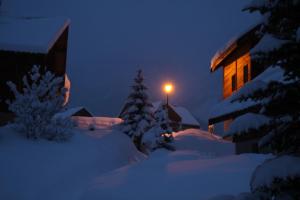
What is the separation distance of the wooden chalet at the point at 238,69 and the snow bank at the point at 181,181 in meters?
3.62

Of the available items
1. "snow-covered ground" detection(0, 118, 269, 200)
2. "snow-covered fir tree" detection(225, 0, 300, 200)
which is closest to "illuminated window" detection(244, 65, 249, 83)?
"snow-covered ground" detection(0, 118, 269, 200)

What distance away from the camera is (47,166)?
11.1 metres

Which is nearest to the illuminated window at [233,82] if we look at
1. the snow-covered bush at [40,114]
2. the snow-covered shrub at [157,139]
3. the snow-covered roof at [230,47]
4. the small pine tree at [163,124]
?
the snow-covered roof at [230,47]

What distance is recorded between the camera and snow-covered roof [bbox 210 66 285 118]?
12.1 feet

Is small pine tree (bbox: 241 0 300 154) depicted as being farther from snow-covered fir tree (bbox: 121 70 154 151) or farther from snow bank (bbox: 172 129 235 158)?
snow-covered fir tree (bbox: 121 70 154 151)

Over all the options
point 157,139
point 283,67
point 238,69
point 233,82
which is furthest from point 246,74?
point 283,67

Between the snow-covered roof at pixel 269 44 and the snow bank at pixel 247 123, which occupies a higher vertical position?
the snow-covered roof at pixel 269 44

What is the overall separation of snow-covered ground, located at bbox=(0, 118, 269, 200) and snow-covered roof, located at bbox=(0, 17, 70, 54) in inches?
288

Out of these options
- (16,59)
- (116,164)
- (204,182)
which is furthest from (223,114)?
(16,59)

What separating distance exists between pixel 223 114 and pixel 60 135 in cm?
596

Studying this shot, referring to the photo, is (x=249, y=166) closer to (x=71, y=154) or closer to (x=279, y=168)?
(x=279, y=168)

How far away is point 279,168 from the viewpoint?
10.4 ft

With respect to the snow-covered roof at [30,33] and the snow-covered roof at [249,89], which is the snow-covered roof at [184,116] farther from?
the snow-covered roof at [249,89]

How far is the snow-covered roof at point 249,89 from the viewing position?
3.69 metres
